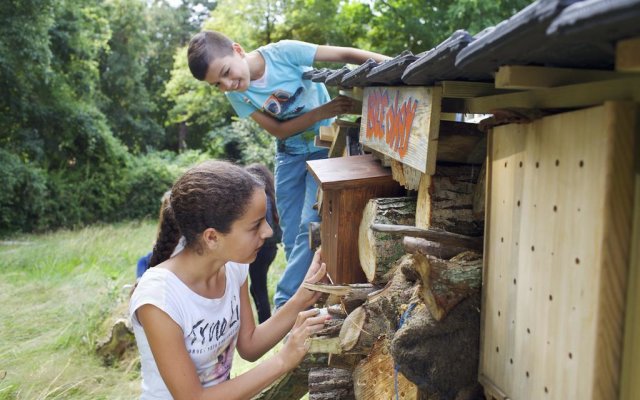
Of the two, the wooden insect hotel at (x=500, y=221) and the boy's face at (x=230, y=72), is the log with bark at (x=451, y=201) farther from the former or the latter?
the boy's face at (x=230, y=72)

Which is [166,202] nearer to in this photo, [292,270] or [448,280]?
[448,280]

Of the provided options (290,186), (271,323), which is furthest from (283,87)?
(271,323)

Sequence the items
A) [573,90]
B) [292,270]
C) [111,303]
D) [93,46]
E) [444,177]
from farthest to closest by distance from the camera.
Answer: [93,46]
[111,303]
[292,270]
[444,177]
[573,90]

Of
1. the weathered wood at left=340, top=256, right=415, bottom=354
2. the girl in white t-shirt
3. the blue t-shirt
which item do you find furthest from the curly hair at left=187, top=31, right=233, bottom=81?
the weathered wood at left=340, top=256, right=415, bottom=354

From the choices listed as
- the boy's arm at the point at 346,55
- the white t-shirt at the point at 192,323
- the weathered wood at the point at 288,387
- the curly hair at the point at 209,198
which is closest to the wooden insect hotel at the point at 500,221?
the weathered wood at the point at 288,387

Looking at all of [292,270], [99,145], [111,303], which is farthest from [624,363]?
[99,145]

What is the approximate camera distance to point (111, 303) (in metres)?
7.52

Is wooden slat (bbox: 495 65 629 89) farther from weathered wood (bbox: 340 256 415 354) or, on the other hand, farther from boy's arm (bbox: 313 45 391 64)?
boy's arm (bbox: 313 45 391 64)

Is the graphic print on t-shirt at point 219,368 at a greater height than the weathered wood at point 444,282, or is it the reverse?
the weathered wood at point 444,282

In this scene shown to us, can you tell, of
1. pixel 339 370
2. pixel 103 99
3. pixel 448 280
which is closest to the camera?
pixel 448 280

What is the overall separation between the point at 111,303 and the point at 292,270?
3.95 meters

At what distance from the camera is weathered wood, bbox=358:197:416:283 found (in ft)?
9.18

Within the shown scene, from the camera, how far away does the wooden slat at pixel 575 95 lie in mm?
1362

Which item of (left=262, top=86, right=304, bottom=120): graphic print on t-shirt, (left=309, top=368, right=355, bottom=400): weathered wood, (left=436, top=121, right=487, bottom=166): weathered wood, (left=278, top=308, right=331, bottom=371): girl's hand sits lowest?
(left=309, top=368, right=355, bottom=400): weathered wood
